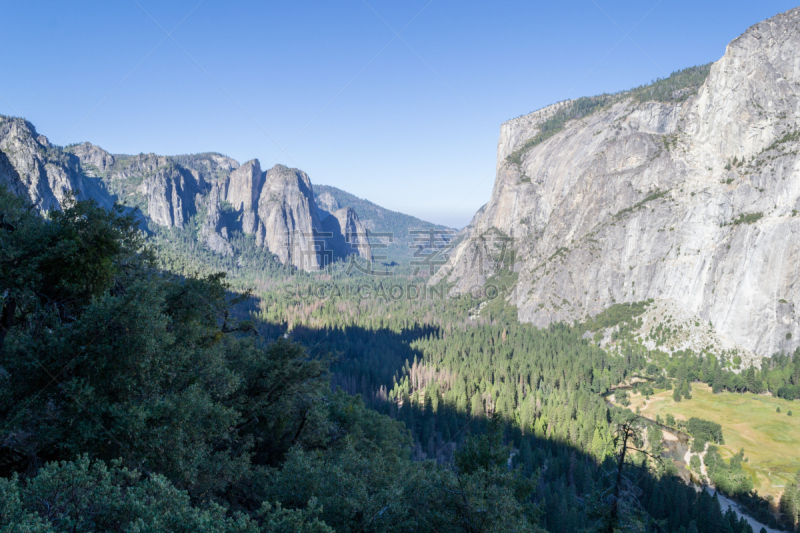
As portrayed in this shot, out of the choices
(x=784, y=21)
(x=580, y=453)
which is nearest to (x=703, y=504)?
(x=580, y=453)

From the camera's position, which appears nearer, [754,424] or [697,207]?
[754,424]

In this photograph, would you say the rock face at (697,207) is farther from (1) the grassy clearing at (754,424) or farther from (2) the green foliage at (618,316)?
(1) the grassy clearing at (754,424)

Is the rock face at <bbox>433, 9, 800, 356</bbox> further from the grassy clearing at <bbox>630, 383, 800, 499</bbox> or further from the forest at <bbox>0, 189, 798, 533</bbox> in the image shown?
the forest at <bbox>0, 189, 798, 533</bbox>

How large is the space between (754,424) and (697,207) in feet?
209

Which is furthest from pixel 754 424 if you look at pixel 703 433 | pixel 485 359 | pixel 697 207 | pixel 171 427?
pixel 171 427

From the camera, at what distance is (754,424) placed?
64.6m

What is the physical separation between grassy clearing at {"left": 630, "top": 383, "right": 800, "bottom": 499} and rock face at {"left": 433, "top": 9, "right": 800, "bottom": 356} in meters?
Result: 22.0

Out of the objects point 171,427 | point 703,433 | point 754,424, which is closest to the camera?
point 171,427

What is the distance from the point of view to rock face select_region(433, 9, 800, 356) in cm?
8900

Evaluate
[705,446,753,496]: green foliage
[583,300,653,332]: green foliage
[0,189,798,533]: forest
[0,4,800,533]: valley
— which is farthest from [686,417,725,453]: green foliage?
[0,189,798,533]: forest

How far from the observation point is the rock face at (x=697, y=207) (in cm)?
8900

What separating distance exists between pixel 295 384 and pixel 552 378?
73757 millimetres

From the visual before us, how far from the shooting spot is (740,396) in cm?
7594

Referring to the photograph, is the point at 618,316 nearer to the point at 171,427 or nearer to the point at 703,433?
the point at 703,433
